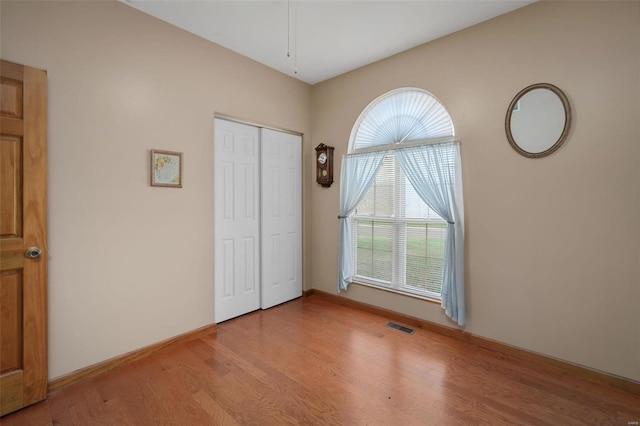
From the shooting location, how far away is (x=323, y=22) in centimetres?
252

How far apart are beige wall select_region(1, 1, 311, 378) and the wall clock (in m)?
1.20

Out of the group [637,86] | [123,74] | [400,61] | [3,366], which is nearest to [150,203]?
[123,74]

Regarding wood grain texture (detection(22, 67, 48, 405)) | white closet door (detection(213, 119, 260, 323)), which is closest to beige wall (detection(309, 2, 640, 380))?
white closet door (detection(213, 119, 260, 323))

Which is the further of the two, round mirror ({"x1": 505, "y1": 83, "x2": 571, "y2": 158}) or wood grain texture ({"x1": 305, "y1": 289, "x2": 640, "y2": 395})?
round mirror ({"x1": 505, "y1": 83, "x2": 571, "y2": 158})

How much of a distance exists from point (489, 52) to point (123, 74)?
9.97ft

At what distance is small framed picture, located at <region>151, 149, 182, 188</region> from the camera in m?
2.48

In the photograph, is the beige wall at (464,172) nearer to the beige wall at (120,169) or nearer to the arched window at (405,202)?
the beige wall at (120,169)

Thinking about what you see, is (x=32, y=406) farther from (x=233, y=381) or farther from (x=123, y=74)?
(x=123, y=74)

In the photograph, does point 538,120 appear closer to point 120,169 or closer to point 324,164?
point 324,164

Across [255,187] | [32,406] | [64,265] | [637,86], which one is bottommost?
[32,406]

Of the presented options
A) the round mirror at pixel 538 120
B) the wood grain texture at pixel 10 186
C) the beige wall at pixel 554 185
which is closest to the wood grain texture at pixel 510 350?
the beige wall at pixel 554 185

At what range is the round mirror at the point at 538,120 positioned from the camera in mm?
2213

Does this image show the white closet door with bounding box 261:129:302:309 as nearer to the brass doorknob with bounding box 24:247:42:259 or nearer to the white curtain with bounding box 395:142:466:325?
the white curtain with bounding box 395:142:466:325

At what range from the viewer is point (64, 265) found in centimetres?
207
